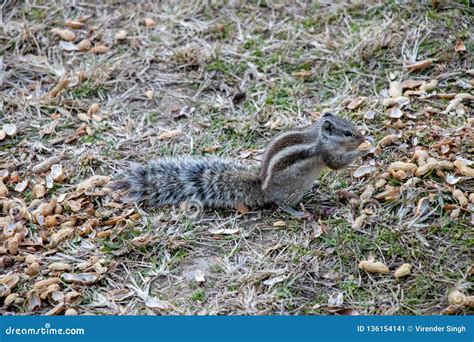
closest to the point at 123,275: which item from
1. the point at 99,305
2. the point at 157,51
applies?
the point at 99,305

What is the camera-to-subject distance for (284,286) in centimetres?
389

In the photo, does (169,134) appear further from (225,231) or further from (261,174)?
(225,231)

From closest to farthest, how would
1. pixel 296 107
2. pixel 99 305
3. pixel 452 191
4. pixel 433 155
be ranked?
pixel 99 305, pixel 452 191, pixel 433 155, pixel 296 107

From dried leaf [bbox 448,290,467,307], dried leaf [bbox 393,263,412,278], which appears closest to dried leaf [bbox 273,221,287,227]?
dried leaf [bbox 393,263,412,278]

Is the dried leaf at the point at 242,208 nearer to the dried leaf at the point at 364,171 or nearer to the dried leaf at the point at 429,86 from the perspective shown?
the dried leaf at the point at 364,171

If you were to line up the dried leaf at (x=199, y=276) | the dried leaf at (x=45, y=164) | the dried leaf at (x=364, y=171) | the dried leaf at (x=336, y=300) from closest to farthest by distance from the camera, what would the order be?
the dried leaf at (x=336, y=300)
the dried leaf at (x=199, y=276)
the dried leaf at (x=364, y=171)
the dried leaf at (x=45, y=164)

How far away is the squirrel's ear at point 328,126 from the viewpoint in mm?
4435

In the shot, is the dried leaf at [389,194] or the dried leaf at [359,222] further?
the dried leaf at [389,194]

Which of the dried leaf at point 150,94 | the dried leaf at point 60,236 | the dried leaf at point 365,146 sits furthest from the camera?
the dried leaf at point 150,94

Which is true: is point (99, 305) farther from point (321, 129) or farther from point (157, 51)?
point (157, 51)

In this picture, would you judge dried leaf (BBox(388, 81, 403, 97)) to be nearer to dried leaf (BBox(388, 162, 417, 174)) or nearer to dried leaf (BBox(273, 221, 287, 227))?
dried leaf (BBox(388, 162, 417, 174))

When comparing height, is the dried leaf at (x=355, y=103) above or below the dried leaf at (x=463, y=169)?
below

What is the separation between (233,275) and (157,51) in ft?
8.58

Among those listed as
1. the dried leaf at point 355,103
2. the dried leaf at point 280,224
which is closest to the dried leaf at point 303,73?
the dried leaf at point 355,103
